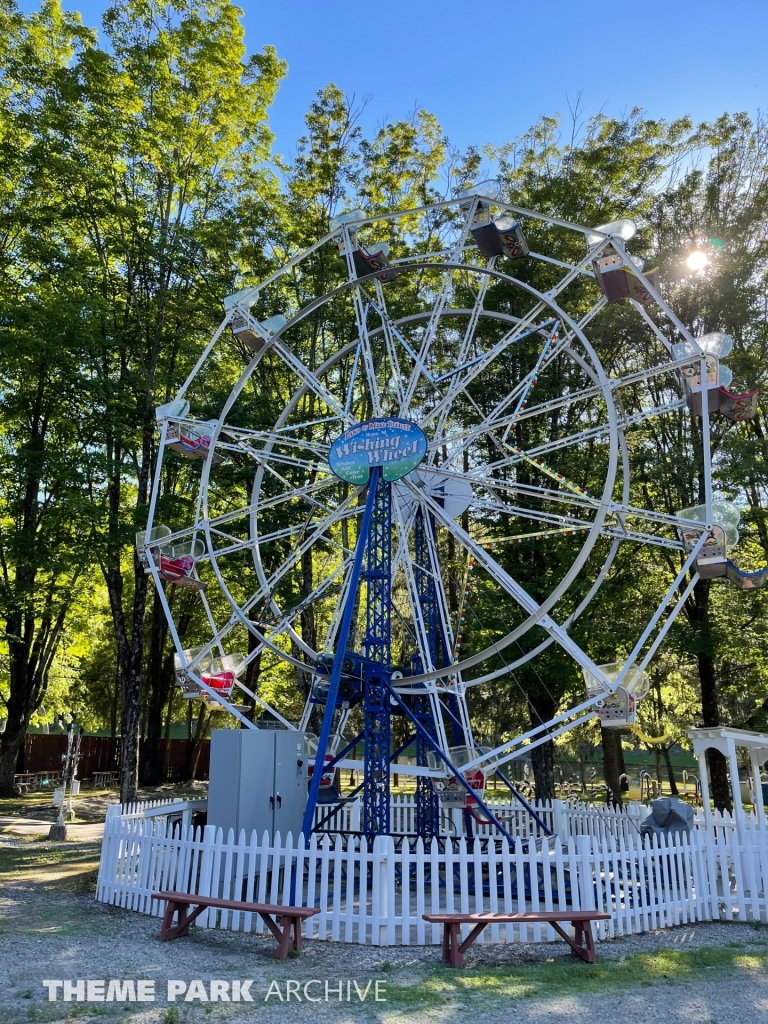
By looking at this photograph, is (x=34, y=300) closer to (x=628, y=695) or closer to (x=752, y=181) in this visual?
(x=628, y=695)

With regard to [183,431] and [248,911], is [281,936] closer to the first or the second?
[248,911]

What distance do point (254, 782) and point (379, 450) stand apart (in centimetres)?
487

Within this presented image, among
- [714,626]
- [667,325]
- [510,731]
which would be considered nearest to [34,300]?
[667,325]

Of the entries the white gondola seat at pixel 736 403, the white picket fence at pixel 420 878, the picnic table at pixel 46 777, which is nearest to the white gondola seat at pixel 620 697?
the white picket fence at pixel 420 878

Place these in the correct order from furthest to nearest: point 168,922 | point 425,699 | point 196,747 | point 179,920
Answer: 1. point 196,747
2. point 425,699
3. point 179,920
4. point 168,922

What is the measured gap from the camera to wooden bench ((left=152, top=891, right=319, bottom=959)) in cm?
707

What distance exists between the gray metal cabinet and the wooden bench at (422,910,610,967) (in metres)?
3.56

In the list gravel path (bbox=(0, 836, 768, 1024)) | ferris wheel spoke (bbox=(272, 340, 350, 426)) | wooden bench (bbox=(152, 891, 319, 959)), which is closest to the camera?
gravel path (bbox=(0, 836, 768, 1024))

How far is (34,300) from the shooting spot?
17953 millimetres

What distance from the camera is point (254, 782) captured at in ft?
33.0

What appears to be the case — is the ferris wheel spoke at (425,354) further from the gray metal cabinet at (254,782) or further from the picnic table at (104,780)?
the picnic table at (104,780)

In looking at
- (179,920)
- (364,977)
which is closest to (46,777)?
(179,920)

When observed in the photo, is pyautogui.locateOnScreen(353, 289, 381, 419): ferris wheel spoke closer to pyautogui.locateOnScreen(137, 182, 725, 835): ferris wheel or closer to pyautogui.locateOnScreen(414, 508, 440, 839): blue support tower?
pyautogui.locateOnScreen(137, 182, 725, 835): ferris wheel

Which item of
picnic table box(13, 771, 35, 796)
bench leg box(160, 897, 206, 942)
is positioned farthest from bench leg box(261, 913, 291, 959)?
picnic table box(13, 771, 35, 796)
